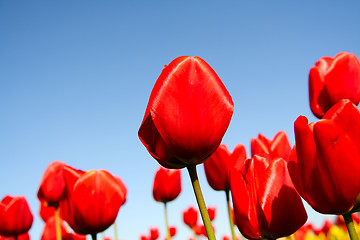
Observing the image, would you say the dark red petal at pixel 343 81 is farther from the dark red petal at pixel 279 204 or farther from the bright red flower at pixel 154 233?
the bright red flower at pixel 154 233

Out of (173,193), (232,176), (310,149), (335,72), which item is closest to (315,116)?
(335,72)

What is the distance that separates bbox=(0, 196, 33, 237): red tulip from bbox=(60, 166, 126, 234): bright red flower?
1.15 meters

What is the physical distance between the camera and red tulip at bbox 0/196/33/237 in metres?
2.51

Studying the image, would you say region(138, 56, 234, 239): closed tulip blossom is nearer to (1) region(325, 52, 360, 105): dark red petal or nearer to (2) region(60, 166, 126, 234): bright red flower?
(2) region(60, 166, 126, 234): bright red flower

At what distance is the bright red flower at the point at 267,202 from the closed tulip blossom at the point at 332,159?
0.52 ft

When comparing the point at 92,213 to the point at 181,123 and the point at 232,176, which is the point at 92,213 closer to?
the point at 232,176

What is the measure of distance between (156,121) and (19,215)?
81.9 inches

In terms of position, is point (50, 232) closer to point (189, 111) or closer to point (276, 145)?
point (276, 145)

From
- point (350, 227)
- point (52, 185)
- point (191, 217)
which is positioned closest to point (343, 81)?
point (350, 227)

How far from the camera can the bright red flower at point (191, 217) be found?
5.77 m

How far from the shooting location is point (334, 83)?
1.89m

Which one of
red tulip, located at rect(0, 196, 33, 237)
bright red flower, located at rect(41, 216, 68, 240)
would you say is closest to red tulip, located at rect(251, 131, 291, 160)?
bright red flower, located at rect(41, 216, 68, 240)

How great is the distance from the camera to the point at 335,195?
2.74 ft

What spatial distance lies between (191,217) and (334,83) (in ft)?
14.1
